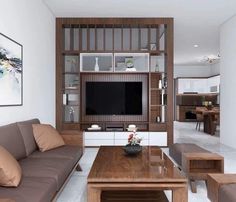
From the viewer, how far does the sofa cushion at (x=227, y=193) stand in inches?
71.8

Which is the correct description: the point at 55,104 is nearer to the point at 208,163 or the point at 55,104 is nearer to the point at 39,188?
the point at 208,163

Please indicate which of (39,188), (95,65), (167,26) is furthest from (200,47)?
(39,188)

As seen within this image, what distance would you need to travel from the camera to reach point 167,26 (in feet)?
19.0

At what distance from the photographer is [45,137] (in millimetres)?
3498

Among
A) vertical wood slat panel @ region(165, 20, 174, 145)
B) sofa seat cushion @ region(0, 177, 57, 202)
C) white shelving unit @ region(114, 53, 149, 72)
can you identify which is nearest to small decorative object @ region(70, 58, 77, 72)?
→ white shelving unit @ region(114, 53, 149, 72)

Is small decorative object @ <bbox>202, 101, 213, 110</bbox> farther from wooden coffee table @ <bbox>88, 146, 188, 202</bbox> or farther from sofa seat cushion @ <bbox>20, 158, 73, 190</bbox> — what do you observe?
sofa seat cushion @ <bbox>20, 158, 73, 190</bbox>

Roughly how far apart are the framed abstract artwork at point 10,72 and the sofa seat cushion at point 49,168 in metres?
0.87

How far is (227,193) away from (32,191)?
4.59 ft

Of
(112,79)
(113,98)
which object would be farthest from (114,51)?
(113,98)

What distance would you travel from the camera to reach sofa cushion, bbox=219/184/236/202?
5.99ft

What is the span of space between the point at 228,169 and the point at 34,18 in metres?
3.96

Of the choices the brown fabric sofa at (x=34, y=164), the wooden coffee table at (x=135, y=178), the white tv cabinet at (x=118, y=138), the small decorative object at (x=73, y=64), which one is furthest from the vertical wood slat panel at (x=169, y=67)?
the wooden coffee table at (x=135, y=178)

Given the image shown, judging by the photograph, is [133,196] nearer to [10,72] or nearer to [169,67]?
[10,72]

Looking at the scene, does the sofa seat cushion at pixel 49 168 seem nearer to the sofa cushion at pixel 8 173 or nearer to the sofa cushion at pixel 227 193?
the sofa cushion at pixel 8 173
